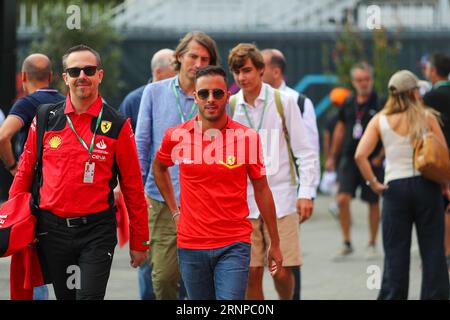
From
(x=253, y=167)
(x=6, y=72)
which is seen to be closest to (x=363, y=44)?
(x=6, y=72)

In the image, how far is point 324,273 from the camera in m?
10.7

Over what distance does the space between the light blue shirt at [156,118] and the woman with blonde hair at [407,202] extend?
1843 mm

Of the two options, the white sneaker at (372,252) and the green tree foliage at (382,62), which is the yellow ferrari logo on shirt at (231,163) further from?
the green tree foliage at (382,62)

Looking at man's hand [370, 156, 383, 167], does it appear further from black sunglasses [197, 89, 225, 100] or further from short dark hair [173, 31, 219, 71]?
black sunglasses [197, 89, 225, 100]

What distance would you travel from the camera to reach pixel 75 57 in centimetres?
598

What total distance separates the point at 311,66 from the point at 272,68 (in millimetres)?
12320

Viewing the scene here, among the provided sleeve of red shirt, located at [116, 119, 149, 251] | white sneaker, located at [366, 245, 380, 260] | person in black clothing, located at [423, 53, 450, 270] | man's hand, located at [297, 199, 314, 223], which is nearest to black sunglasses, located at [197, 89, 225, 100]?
sleeve of red shirt, located at [116, 119, 149, 251]

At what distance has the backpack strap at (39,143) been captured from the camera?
5.90 metres

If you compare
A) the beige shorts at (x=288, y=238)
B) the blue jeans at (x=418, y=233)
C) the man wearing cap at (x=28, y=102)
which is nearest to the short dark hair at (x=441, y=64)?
the blue jeans at (x=418, y=233)

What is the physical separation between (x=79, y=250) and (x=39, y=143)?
63 cm

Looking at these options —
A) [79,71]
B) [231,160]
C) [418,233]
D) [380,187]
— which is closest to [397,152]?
[380,187]

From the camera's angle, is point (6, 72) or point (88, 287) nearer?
point (88, 287)

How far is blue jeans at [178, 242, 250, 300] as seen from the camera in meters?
5.94
